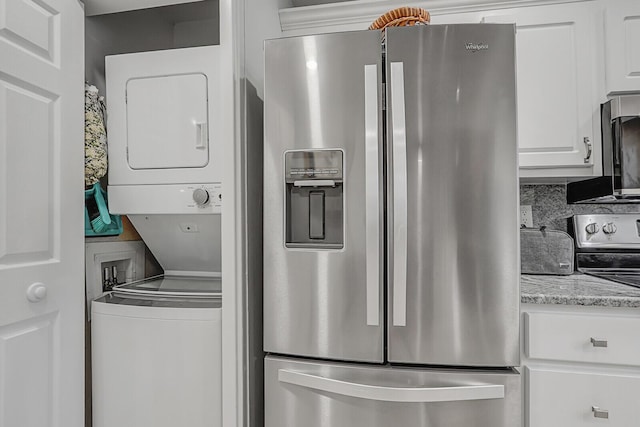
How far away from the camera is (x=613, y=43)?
1.52 metres

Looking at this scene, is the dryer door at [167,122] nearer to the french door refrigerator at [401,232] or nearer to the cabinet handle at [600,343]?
the french door refrigerator at [401,232]

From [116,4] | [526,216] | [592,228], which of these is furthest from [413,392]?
[116,4]

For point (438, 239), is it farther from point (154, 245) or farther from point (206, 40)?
point (206, 40)

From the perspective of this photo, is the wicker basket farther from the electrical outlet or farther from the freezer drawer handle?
the freezer drawer handle

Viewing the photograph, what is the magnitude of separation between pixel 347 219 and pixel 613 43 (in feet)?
4.51

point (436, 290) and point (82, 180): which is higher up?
point (82, 180)

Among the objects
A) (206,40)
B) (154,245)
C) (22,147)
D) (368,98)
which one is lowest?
(154,245)

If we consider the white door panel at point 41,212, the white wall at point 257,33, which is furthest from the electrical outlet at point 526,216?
the white door panel at point 41,212

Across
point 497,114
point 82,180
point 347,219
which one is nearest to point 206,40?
point 82,180

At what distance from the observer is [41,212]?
1231mm

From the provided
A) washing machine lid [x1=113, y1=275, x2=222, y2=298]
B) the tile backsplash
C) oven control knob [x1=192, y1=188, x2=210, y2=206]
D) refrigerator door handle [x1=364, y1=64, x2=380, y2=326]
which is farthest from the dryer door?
the tile backsplash

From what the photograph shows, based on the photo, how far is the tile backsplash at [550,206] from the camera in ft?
5.91

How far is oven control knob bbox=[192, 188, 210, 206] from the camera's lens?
4.66 ft

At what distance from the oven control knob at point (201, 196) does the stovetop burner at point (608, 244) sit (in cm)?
169
